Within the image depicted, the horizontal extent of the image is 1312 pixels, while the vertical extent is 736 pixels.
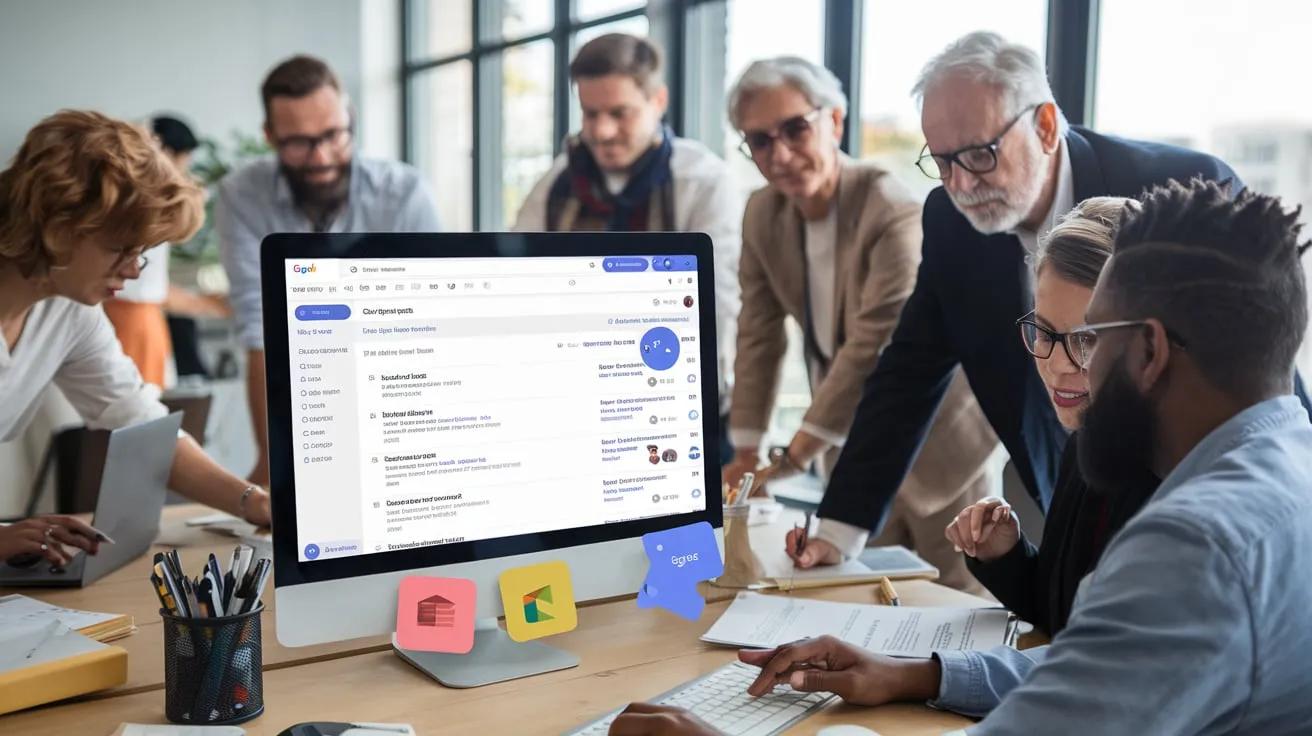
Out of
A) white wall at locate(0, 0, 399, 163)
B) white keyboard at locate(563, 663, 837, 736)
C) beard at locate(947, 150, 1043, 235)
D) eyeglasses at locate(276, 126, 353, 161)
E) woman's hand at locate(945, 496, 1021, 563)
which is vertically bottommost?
white keyboard at locate(563, 663, 837, 736)

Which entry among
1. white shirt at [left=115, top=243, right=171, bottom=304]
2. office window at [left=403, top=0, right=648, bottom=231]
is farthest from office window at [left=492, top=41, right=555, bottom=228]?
white shirt at [left=115, top=243, right=171, bottom=304]

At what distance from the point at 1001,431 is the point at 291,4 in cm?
581

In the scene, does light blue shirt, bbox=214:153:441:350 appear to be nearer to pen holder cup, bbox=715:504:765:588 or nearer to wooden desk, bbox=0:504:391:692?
wooden desk, bbox=0:504:391:692

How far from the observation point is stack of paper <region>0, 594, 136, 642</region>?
1265 millimetres

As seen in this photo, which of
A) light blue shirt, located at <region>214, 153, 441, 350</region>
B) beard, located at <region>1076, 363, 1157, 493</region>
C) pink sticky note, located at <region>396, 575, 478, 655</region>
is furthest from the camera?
light blue shirt, located at <region>214, 153, 441, 350</region>

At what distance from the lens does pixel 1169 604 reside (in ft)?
2.40

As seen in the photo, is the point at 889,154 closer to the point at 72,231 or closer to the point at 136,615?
the point at 72,231

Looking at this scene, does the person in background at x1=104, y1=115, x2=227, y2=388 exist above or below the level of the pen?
above

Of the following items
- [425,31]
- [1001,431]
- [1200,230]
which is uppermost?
[425,31]

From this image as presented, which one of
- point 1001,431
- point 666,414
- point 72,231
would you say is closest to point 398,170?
point 72,231

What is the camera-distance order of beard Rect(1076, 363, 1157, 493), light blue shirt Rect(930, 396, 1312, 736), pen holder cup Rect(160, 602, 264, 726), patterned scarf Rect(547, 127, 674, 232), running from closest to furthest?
light blue shirt Rect(930, 396, 1312, 736) < beard Rect(1076, 363, 1157, 493) < pen holder cup Rect(160, 602, 264, 726) < patterned scarf Rect(547, 127, 674, 232)

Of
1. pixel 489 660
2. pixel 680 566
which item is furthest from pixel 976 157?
pixel 489 660

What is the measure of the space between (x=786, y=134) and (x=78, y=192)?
4.47 ft

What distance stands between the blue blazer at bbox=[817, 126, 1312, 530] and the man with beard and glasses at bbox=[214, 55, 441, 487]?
68.4 inches
